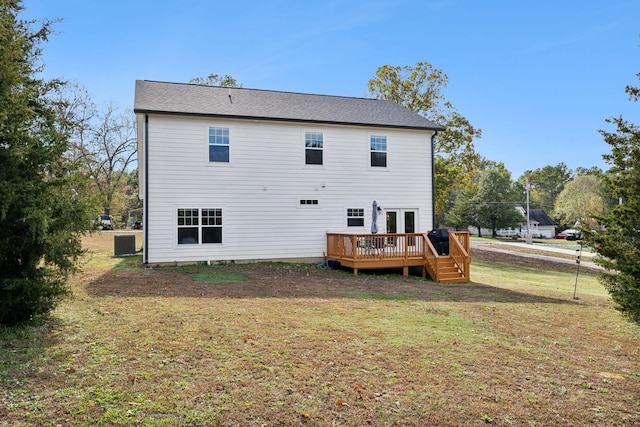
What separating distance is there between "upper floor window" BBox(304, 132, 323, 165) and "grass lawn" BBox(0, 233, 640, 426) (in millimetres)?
7525

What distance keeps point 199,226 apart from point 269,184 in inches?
115

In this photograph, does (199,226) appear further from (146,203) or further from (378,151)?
(378,151)

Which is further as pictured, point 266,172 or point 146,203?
point 266,172

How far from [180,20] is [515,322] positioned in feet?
41.8

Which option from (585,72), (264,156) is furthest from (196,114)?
(585,72)

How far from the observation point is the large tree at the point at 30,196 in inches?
207

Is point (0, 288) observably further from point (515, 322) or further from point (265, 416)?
point (515, 322)

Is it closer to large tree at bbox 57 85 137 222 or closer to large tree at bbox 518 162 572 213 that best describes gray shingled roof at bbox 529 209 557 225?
large tree at bbox 518 162 572 213

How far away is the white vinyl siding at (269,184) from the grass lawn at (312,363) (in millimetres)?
5224

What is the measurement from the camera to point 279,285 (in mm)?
10352

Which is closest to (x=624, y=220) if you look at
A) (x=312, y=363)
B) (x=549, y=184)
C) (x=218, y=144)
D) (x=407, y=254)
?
(x=312, y=363)

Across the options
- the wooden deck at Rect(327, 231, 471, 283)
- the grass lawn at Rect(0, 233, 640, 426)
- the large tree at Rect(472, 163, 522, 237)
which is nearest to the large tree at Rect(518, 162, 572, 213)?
the large tree at Rect(472, 163, 522, 237)

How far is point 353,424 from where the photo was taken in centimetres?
328

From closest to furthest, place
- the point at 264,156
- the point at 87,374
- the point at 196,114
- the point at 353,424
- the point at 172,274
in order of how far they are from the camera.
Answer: the point at 353,424 < the point at 87,374 < the point at 172,274 < the point at 196,114 < the point at 264,156
